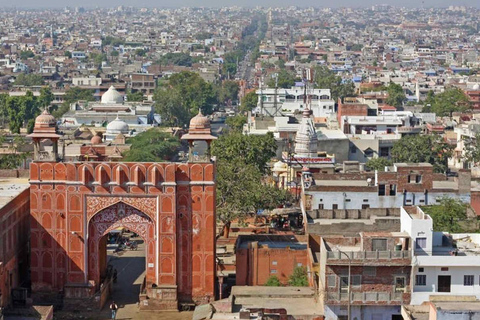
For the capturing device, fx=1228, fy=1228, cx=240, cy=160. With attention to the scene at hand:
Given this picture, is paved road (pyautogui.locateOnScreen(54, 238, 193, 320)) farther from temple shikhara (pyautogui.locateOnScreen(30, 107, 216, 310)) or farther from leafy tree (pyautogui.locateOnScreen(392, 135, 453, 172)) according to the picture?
leafy tree (pyautogui.locateOnScreen(392, 135, 453, 172))

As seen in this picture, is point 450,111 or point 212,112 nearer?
point 450,111

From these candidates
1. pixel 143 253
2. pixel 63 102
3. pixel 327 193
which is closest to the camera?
pixel 143 253

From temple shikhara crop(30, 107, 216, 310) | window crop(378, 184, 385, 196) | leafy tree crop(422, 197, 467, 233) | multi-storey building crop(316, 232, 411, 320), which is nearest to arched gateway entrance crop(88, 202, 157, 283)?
temple shikhara crop(30, 107, 216, 310)

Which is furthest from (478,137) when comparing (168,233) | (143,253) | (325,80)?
(325,80)

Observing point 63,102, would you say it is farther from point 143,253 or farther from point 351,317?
point 351,317

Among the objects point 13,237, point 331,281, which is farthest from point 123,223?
point 331,281

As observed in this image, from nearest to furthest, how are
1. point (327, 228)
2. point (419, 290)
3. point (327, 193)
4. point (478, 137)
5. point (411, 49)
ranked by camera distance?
point (419, 290), point (327, 228), point (327, 193), point (478, 137), point (411, 49)
